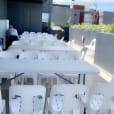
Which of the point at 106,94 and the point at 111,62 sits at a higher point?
the point at 106,94

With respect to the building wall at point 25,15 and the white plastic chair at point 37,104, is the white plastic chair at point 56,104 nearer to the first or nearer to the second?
the white plastic chair at point 37,104

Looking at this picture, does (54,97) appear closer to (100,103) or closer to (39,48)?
(100,103)

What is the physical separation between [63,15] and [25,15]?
844 cm

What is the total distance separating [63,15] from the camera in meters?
25.8

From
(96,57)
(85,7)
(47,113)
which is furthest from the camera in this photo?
(85,7)

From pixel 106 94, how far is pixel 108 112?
244mm

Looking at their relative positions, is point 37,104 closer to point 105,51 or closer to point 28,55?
point 28,55

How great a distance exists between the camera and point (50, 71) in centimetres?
426

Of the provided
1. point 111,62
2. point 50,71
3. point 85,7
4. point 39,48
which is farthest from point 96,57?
point 85,7

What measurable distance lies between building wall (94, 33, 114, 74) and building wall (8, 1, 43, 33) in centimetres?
803

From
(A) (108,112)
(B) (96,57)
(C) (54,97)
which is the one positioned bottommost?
(B) (96,57)

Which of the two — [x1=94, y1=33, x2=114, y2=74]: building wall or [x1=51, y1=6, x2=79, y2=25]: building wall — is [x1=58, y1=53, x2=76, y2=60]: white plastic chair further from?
[x1=51, y1=6, x2=79, y2=25]: building wall

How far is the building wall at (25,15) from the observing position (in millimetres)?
17000

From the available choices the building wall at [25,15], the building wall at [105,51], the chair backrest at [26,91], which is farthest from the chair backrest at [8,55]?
the building wall at [25,15]
